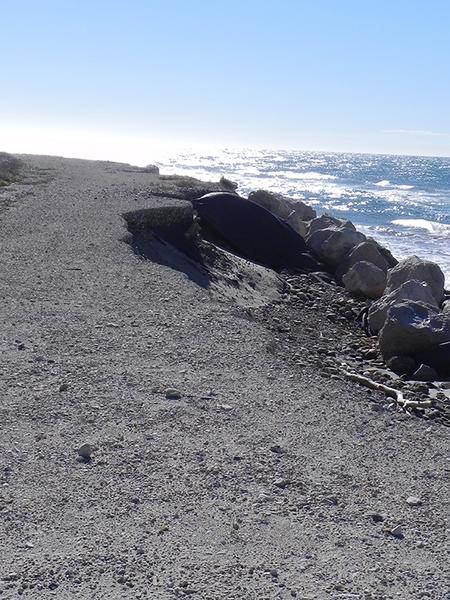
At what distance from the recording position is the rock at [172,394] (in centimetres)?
786

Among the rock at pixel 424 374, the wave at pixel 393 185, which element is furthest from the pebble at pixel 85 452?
the wave at pixel 393 185

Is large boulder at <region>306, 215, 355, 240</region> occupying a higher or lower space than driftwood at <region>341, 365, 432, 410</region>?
higher

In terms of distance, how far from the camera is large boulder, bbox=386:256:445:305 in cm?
1480

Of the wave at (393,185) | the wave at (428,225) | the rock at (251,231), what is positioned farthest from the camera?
the wave at (393,185)

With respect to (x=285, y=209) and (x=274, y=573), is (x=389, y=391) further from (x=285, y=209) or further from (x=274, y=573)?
(x=285, y=209)

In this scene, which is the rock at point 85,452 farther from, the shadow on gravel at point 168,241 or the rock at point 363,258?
the rock at point 363,258

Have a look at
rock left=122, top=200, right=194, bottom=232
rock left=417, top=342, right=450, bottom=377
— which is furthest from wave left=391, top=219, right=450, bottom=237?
rock left=417, top=342, right=450, bottom=377

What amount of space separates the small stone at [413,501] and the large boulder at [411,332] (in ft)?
16.4

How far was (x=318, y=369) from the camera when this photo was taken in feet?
32.4

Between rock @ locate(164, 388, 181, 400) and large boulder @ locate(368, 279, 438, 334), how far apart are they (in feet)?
18.4

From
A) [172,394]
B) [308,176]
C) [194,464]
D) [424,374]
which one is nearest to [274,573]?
[194,464]

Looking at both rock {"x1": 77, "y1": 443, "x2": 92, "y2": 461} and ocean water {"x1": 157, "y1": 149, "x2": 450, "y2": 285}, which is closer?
rock {"x1": 77, "y1": 443, "x2": 92, "y2": 461}

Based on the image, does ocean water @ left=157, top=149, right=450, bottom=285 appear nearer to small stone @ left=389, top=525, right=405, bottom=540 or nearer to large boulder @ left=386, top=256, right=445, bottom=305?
large boulder @ left=386, top=256, right=445, bottom=305

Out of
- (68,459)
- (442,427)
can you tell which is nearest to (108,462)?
(68,459)
